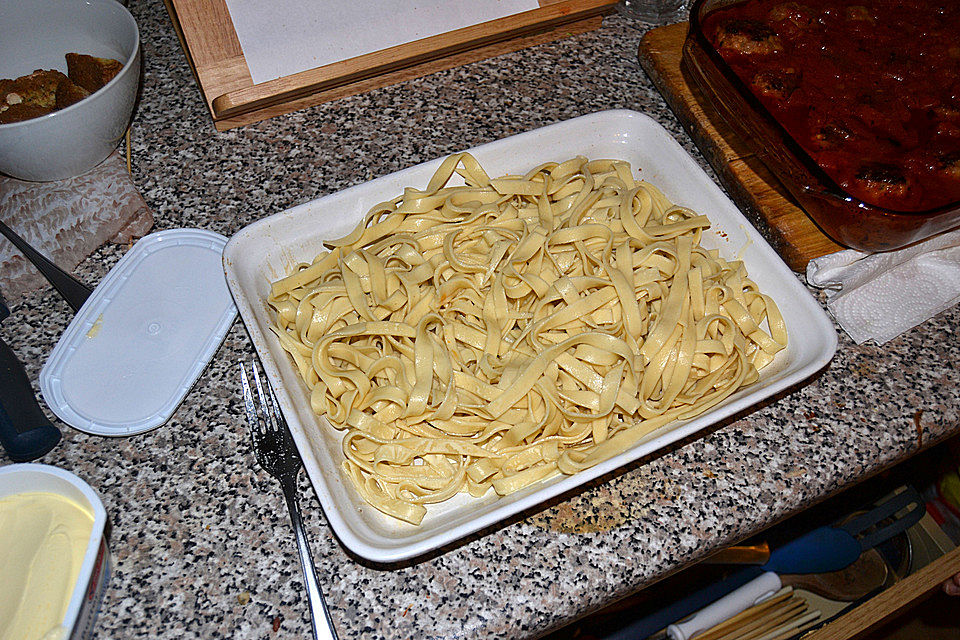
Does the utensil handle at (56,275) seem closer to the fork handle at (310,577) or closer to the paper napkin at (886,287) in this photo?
the fork handle at (310,577)

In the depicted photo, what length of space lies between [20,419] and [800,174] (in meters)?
1.39

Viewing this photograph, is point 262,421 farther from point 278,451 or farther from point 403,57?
point 403,57

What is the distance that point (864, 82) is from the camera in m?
1.40

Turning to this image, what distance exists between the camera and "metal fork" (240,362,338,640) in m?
1.04

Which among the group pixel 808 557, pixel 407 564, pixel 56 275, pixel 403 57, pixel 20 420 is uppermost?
pixel 403 57

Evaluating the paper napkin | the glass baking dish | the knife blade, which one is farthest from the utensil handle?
the paper napkin

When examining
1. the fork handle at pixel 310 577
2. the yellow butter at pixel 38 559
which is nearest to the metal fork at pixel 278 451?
the fork handle at pixel 310 577

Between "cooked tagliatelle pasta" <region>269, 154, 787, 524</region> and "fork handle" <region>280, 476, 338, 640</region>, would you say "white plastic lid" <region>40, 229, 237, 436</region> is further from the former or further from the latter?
"fork handle" <region>280, 476, 338, 640</region>

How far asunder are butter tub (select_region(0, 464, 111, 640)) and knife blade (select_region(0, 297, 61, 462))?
132 mm

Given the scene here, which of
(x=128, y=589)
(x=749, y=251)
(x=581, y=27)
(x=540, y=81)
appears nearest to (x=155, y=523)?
(x=128, y=589)

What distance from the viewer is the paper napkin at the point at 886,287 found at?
51.5 inches

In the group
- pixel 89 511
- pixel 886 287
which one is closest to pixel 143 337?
pixel 89 511

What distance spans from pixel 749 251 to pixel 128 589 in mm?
1160

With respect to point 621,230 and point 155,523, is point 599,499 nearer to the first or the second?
point 621,230
